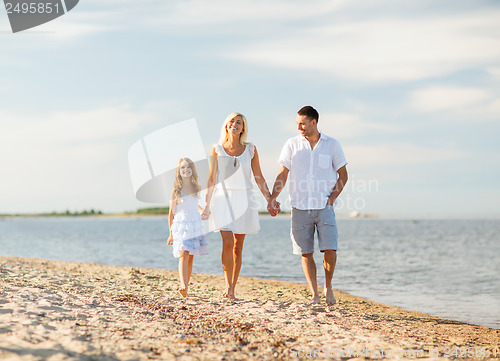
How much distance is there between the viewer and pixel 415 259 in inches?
683

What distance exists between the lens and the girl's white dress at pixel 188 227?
5922 mm

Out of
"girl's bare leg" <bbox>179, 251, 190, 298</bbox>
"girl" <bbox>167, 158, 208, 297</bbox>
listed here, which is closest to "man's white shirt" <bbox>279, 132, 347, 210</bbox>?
"girl" <bbox>167, 158, 208, 297</bbox>

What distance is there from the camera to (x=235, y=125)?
572cm

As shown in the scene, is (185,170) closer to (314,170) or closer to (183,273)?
(183,273)

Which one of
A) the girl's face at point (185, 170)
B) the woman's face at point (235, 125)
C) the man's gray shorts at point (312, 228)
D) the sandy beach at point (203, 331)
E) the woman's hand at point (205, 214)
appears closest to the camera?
the sandy beach at point (203, 331)

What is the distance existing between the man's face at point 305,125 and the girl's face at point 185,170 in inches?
59.2

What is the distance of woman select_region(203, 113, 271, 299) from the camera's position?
5730mm

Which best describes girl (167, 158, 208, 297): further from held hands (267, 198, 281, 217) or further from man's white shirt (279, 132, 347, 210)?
man's white shirt (279, 132, 347, 210)

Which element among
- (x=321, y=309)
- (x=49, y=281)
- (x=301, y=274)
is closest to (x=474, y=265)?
(x=301, y=274)

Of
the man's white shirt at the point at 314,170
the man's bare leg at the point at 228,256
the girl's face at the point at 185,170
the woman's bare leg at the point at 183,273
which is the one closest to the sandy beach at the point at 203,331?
the woman's bare leg at the point at 183,273

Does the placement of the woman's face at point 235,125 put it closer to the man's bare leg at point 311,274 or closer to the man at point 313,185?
the man at point 313,185

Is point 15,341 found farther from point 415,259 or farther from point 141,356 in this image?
point 415,259

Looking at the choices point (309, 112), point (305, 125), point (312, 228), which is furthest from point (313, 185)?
point (309, 112)

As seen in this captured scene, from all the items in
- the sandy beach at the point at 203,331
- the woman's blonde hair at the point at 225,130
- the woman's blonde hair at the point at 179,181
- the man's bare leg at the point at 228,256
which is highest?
the woman's blonde hair at the point at 225,130
